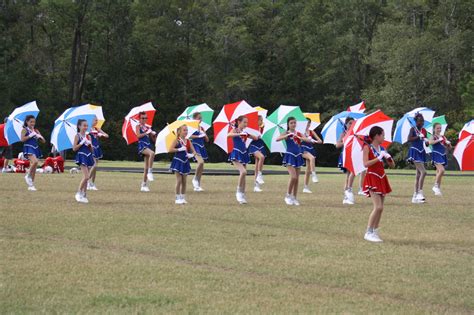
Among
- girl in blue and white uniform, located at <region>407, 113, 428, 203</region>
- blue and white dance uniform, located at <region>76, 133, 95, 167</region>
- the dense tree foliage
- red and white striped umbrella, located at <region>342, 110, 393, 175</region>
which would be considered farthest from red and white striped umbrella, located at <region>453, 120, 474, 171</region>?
the dense tree foliage

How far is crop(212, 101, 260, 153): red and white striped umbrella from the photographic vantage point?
63.8ft

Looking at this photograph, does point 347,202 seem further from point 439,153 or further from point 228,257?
point 228,257

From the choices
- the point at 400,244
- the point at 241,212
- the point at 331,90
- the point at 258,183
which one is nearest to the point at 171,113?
the point at 331,90

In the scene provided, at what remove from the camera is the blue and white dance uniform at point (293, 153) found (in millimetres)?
18188

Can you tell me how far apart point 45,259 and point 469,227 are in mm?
8274

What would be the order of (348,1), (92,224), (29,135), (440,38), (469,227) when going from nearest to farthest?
(92,224), (469,227), (29,135), (440,38), (348,1)

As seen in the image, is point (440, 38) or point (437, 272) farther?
point (440, 38)

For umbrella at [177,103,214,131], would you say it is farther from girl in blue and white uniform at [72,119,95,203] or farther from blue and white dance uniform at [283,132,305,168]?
girl in blue and white uniform at [72,119,95,203]

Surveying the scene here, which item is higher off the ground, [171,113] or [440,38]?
[440,38]

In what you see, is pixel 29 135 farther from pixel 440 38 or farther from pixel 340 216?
pixel 440 38

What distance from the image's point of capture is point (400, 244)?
13.1 m

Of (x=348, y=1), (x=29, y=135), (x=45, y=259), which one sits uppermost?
(x=348, y=1)

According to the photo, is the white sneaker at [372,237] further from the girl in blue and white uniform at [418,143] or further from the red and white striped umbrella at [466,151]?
the girl in blue and white uniform at [418,143]

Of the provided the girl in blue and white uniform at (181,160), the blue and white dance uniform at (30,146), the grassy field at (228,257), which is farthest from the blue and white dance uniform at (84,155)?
the blue and white dance uniform at (30,146)
